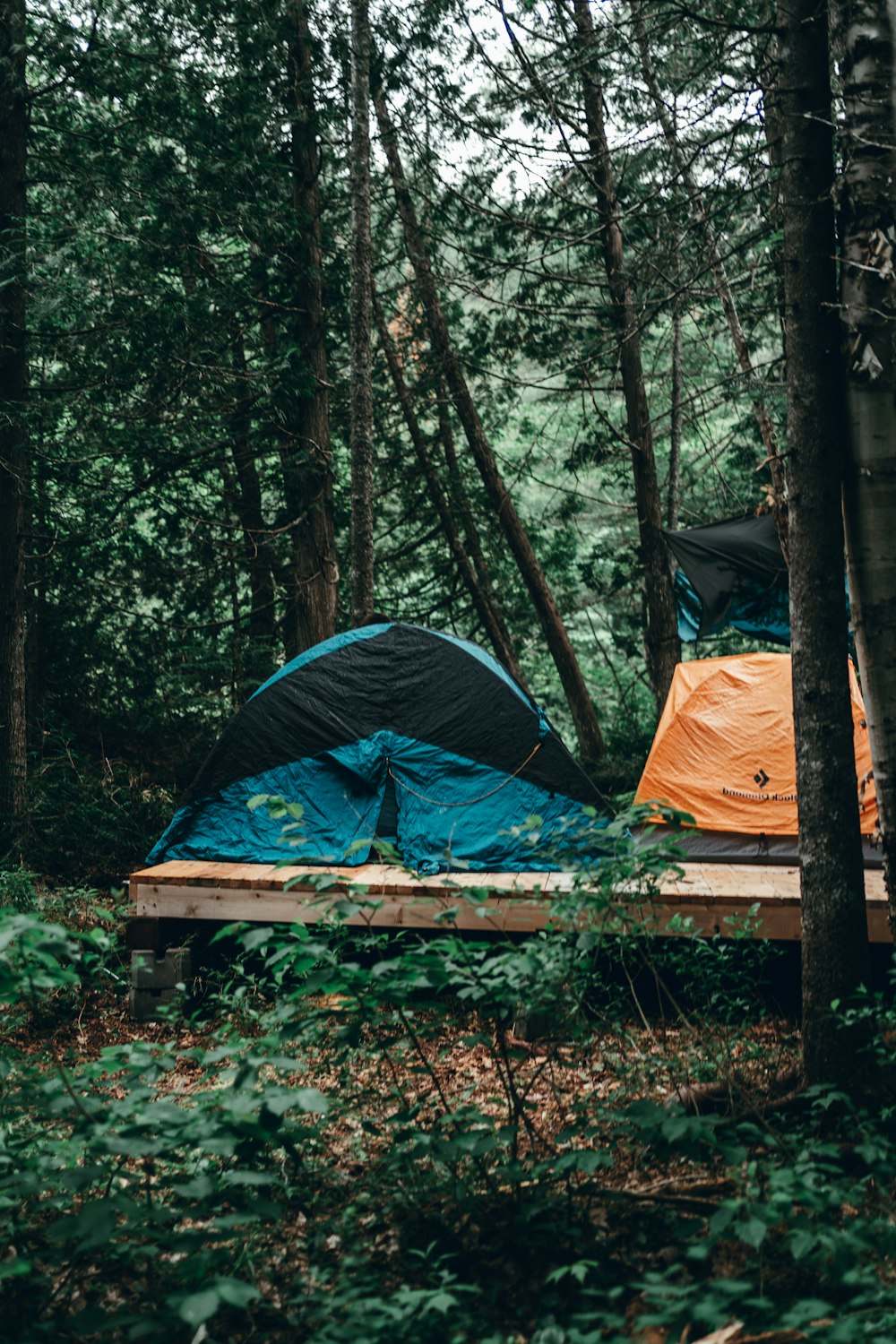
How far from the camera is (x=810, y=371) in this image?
3.66 m

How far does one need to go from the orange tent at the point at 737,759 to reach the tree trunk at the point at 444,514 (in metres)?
5.11

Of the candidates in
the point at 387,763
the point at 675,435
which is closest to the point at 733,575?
the point at 387,763

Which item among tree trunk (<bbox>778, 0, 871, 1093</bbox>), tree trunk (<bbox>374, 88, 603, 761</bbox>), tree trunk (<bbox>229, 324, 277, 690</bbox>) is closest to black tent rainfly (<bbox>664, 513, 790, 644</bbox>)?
tree trunk (<bbox>374, 88, 603, 761</bbox>)

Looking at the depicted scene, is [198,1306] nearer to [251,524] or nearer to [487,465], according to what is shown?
[251,524]

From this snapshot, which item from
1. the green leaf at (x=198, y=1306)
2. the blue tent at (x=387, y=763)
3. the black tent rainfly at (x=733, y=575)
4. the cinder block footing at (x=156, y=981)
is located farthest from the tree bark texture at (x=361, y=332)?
the green leaf at (x=198, y=1306)

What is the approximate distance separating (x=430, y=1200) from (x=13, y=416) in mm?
7587

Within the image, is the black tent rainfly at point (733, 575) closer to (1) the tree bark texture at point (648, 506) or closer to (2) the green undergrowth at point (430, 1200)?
(1) the tree bark texture at point (648, 506)

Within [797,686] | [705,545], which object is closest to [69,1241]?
[797,686]

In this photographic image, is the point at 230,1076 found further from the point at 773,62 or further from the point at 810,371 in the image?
the point at 773,62

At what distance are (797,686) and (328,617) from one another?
21.8 feet

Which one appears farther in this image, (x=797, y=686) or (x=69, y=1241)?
(x=797, y=686)

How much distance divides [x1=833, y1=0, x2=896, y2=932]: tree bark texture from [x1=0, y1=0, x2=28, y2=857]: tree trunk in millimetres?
7061

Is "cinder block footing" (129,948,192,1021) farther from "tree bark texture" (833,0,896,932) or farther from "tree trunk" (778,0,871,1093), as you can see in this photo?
"tree bark texture" (833,0,896,932)

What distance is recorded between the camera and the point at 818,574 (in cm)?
361
